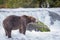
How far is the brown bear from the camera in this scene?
1.76m

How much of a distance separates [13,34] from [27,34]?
0.15 m

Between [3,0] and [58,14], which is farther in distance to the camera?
[3,0]

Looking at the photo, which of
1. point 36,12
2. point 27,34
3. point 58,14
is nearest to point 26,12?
point 36,12

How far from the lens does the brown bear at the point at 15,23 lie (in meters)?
1.76

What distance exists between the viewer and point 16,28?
1779 millimetres

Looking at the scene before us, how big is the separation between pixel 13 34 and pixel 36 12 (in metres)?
0.33

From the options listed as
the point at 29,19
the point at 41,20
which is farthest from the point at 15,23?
the point at 41,20

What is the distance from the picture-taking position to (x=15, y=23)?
5.82ft

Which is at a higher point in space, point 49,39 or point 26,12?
point 26,12

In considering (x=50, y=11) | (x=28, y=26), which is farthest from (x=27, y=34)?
(x=50, y=11)

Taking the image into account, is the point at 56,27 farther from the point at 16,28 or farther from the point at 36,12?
the point at 16,28

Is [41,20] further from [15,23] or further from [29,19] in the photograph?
[15,23]

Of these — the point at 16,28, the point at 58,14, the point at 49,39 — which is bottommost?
the point at 49,39

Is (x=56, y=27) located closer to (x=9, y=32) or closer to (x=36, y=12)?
(x=36, y=12)
